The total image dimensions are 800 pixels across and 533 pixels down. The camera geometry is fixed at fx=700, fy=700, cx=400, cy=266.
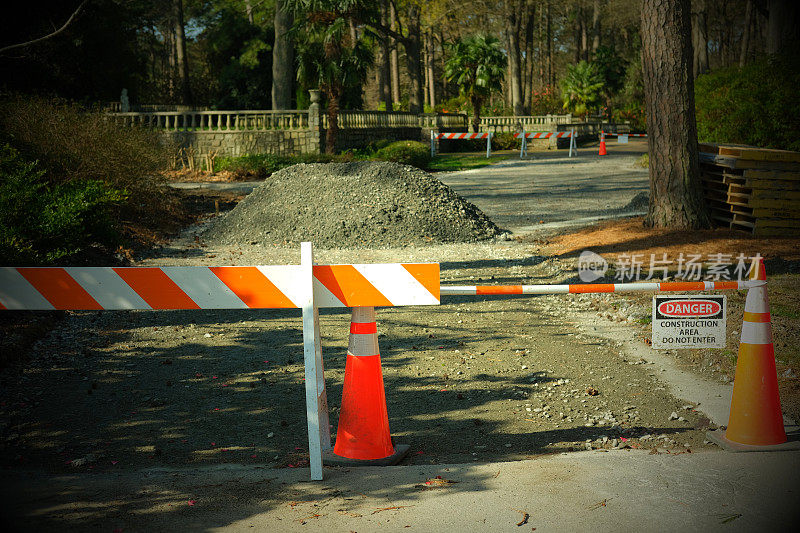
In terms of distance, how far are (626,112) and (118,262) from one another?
54797mm

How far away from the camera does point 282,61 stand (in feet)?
118

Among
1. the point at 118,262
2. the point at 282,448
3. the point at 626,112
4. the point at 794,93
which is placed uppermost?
the point at 626,112

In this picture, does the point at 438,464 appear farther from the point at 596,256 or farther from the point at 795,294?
the point at 596,256

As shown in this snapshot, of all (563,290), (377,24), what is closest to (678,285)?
(563,290)

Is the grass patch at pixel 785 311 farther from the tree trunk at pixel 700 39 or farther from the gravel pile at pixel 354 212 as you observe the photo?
the tree trunk at pixel 700 39

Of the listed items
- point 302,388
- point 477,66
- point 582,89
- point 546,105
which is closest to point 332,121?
point 477,66

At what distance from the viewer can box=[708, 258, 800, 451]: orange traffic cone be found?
425cm

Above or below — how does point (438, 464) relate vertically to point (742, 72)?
below

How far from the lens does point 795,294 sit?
7.91m

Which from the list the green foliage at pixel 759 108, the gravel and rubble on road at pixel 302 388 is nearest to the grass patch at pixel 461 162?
the green foliage at pixel 759 108

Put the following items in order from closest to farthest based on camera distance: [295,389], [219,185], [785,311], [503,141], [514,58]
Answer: [295,389], [785,311], [219,185], [503,141], [514,58]

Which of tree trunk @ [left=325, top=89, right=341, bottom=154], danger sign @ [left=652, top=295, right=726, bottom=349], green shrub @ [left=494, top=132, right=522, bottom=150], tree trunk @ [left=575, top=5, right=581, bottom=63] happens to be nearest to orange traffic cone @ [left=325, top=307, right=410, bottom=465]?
danger sign @ [left=652, top=295, right=726, bottom=349]

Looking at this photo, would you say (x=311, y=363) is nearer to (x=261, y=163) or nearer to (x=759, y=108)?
(x=759, y=108)

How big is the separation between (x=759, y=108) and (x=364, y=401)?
599 inches
